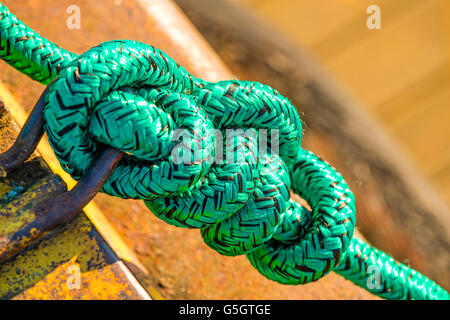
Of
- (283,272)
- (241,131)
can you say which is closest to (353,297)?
(283,272)

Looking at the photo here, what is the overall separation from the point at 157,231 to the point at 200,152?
0.31m

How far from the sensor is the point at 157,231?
82 cm

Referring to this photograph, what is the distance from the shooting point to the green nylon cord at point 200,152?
0.52m

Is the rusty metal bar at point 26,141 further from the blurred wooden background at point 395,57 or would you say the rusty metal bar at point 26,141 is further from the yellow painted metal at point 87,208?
the blurred wooden background at point 395,57

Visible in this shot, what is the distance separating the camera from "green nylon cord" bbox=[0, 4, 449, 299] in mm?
519

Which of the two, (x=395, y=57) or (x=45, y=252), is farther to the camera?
(x=395, y=57)

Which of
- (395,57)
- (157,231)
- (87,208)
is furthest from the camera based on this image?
(395,57)

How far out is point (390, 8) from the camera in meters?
1.81

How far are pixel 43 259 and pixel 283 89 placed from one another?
0.65 meters

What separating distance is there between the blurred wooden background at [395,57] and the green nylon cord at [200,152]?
1143 mm
